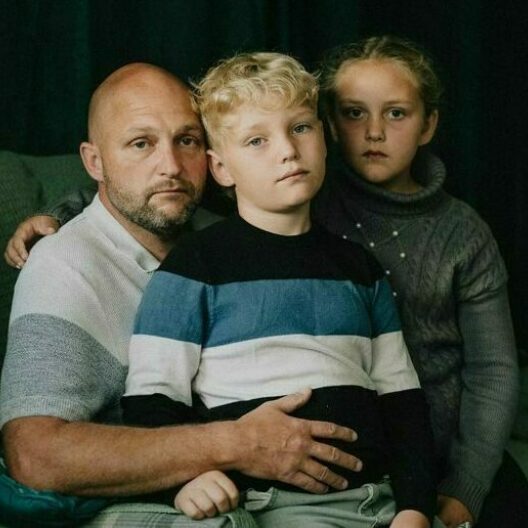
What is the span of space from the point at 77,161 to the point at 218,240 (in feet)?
1.93

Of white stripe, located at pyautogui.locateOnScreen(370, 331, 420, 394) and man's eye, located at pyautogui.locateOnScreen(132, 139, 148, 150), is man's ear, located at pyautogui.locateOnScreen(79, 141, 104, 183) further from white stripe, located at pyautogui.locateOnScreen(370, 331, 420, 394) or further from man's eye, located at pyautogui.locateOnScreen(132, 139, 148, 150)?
white stripe, located at pyautogui.locateOnScreen(370, 331, 420, 394)

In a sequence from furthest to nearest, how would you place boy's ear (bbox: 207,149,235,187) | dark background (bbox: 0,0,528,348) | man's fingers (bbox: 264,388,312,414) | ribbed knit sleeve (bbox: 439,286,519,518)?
dark background (bbox: 0,0,528,348), ribbed knit sleeve (bbox: 439,286,519,518), boy's ear (bbox: 207,149,235,187), man's fingers (bbox: 264,388,312,414)

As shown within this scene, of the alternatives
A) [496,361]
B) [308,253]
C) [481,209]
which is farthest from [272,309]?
[481,209]

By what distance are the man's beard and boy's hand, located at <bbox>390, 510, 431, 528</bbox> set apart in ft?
2.17

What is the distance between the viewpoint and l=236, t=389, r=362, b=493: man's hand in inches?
49.1

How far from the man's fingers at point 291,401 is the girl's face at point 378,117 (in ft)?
1.84

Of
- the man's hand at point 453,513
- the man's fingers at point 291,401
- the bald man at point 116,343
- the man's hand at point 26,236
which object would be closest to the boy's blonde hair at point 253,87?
the bald man at point 116,343

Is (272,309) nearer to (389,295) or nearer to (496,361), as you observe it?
(389,295)

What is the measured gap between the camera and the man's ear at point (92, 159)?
5.34 feet

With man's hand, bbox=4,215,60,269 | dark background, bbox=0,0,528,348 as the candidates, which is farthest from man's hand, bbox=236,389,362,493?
dark background, bbox=0,0,528,348

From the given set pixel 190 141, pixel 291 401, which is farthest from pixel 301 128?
pixel 291 401

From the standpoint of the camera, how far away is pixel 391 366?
56.8 inches

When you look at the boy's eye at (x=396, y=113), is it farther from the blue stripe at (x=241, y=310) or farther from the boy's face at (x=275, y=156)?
the blue stripe at (x=241, y=310)

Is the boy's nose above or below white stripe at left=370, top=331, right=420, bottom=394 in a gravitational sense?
above
